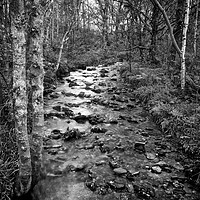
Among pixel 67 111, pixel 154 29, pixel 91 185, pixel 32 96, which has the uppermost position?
pixel 154 29

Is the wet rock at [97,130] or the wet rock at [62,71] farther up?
the wet rock at [62,71]

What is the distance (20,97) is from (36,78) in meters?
0.86

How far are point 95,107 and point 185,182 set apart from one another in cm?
679

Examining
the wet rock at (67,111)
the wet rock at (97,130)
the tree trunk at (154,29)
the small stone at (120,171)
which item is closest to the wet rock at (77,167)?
the small stone at (120,171)

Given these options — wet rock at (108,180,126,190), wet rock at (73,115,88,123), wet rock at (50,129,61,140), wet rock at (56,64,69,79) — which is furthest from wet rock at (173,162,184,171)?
wet rock at (56,64,69,79)

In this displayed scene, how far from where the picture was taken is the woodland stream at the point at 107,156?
4980 millimetres

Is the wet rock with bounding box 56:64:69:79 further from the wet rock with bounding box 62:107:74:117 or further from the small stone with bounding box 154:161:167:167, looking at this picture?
the small stone with bounding box 154:161:167:167

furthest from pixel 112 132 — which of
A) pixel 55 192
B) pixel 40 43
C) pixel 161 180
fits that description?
pixel 40 43

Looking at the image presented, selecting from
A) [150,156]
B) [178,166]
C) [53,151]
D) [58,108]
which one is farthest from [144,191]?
[58,108]

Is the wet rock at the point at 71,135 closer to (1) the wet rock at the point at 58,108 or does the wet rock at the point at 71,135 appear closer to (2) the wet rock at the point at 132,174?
(2) the wet rock at the point at 132,174

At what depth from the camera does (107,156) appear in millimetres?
6613

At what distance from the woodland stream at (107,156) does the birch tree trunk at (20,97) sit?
2.14 ft

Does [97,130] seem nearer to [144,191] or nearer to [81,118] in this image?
[81,118]

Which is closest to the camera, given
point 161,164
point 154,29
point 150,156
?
point 161,164
